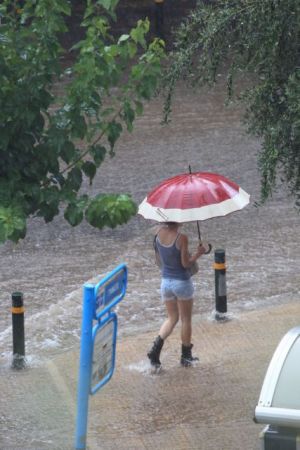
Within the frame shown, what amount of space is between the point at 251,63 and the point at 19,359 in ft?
12.0

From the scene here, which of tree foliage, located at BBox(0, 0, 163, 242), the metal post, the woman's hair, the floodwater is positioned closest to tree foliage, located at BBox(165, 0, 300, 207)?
tree foliage, located at BBox(0, 0, 163, 242)

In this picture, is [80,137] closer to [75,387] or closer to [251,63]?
[251,63]

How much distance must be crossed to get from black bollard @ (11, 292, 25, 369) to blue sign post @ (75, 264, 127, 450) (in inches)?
94.0

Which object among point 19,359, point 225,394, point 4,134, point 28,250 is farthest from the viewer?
point 28,250

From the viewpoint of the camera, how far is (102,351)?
772 centimetres

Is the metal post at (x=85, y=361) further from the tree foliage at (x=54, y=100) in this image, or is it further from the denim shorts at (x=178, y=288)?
the denim shorts at (x=178, y=288)

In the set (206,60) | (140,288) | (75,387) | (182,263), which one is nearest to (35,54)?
(206,60)

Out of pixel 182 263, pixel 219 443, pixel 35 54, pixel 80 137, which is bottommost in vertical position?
pixel 219 443

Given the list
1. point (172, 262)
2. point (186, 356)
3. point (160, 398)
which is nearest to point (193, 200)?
point (172, 262)

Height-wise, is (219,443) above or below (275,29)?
below

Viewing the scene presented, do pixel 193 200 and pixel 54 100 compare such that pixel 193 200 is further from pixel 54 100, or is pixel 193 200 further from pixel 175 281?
pixel 54 100

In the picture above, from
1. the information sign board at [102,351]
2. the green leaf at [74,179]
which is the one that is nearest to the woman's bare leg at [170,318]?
the information sign board at [102,351]

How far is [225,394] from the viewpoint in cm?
955

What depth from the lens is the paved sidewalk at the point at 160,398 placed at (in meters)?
8.76
